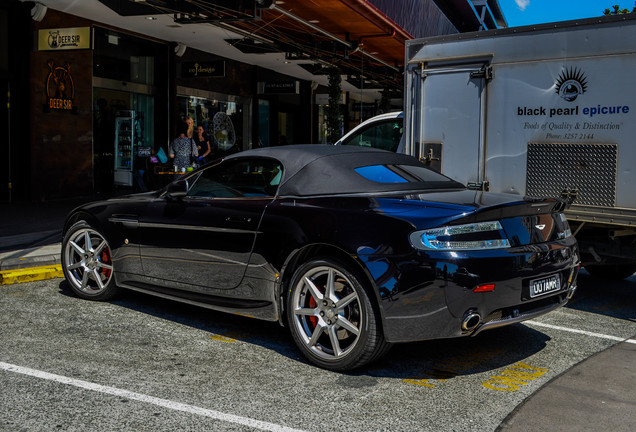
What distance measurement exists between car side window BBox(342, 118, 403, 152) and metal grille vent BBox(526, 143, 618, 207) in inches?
114

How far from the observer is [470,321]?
4234mm

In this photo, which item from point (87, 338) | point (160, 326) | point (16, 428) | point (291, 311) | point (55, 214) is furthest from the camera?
point (55, 214)

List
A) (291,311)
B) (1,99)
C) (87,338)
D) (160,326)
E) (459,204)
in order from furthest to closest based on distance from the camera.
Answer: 1. (1,99)
2. (160,326)
3. (87,338)
4. (291,311)
5. (459,204)

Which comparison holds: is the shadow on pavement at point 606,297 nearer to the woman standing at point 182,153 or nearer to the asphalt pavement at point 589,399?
the asphalt pavement at point 589,399

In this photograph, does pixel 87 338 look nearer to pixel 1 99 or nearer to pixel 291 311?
pixel 291 311

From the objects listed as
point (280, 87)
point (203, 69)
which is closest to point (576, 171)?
point (203, 69)

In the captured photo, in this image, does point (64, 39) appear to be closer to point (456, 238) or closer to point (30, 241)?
point (30, 241)

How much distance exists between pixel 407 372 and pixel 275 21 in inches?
438

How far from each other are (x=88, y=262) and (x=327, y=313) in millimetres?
2885

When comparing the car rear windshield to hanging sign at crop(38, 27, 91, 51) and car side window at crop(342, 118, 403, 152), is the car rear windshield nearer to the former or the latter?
car side window at crop(342, 118, 403, 152)

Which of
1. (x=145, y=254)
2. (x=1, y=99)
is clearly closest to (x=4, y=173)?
(x=1, y=99)

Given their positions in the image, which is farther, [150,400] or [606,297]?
[606,297]

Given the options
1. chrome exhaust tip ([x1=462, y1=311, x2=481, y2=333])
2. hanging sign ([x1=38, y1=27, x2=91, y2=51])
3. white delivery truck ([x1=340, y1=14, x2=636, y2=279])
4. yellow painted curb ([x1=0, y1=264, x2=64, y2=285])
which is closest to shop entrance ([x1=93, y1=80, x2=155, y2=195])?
hanging sign ([x1=38, y1=27, x2=91, y2=51])

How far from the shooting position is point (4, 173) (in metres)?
13.9
